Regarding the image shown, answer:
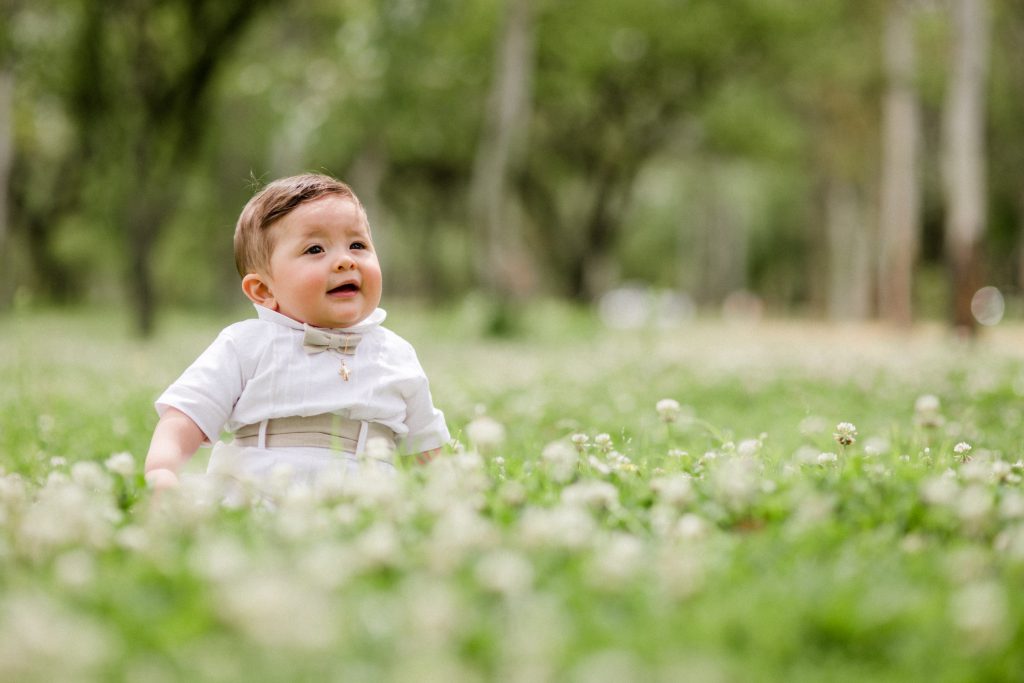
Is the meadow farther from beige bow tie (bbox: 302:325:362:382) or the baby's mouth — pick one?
the baby's mouth

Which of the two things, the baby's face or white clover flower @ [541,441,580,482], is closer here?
white clover flower @ [541,441,580,482]

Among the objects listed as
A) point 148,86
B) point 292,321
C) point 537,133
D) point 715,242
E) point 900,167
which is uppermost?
point 715,242

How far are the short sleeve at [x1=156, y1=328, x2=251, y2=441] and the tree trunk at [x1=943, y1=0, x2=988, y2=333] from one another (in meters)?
12.8

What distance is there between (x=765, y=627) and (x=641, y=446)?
2.55 m

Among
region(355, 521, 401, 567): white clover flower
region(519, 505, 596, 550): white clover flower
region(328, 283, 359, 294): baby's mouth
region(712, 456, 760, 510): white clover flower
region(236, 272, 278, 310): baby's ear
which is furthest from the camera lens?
region(236, 272, 278, 310): baby's ear

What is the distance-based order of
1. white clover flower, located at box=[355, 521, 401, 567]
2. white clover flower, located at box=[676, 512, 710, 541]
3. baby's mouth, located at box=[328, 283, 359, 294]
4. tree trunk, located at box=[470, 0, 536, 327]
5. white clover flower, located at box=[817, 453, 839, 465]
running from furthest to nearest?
tree trunk, located at box=[470, 0, 536, 327], baby's mouth, located at box=[328, 283, 359, 294], white clover flower, located at box=[817, 453, 839, 465], white clover flower, located at box=[676, 512, 710, 541], white clover flower, located at box=[355, 521, 401, 567]

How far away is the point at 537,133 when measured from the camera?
31.7m

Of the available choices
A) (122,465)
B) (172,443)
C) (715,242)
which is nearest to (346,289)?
(172,443)

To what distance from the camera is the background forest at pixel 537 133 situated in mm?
16422

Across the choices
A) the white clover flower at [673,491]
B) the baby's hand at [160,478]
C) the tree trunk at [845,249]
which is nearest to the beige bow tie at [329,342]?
the baby's hand at [160,478]

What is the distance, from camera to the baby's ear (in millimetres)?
3484

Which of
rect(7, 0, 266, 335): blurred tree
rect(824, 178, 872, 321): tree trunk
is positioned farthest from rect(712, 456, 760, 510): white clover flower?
rect(824, 178, 872, 321): tree trunk

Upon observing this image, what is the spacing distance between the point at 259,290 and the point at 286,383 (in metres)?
0.43

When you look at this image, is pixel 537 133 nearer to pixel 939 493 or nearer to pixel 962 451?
pixel 962 451
